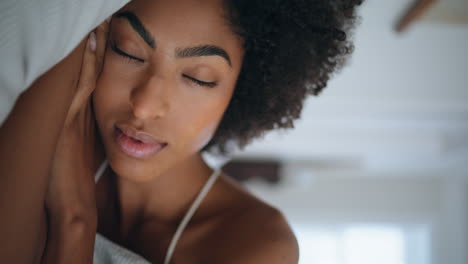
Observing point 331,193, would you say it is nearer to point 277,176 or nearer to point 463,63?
point 277,176

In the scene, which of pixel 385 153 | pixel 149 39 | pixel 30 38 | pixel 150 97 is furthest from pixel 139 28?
pixel 385 153

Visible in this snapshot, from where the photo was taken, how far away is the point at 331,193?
6.90 metres

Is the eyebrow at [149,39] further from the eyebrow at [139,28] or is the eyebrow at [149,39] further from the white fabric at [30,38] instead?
the white fabric at [30,38]

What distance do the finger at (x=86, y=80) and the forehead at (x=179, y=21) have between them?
12 cm

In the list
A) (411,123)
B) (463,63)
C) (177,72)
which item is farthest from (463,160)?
(177,72)

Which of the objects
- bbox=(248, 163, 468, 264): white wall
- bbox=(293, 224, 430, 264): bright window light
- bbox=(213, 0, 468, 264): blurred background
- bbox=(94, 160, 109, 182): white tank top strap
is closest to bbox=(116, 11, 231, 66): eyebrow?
bbox=(94, 160, 109, 182): white tank top strap

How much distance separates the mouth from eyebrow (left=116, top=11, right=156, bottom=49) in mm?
179

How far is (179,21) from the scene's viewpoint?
0.86 metres

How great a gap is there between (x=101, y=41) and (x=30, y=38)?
0.36 meters

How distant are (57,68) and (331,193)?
21.8 ft

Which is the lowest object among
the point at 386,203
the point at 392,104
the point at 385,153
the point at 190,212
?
the point at 386,203

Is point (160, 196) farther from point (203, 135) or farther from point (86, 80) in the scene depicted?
point (86, 80)

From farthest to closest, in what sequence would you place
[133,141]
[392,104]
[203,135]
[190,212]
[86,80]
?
1. [392,104]
2. [190,212]
3. [203,135]
4. [133,141]
5. [86,80]

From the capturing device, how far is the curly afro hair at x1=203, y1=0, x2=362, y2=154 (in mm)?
1011
